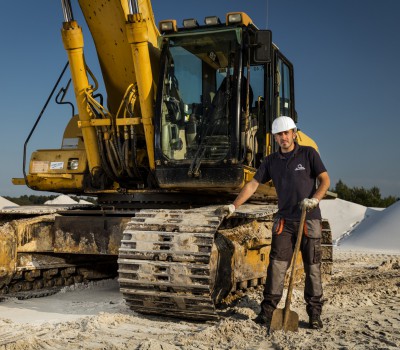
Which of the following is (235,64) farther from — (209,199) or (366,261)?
(366,261)

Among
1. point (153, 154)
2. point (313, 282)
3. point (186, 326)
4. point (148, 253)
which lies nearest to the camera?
point (313, 282)

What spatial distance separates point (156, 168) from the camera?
6918 mm

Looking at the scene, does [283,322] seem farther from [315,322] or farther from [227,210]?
[227,210]

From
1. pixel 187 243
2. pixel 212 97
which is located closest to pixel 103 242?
pixel 187 243

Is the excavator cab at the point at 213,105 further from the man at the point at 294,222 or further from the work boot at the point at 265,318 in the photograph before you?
the work boot at the point at 265,318

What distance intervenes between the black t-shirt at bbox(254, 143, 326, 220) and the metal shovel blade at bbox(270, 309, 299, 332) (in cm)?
87

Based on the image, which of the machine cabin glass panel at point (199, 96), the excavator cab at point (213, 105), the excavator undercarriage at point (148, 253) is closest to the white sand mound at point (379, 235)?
the excavator undercarriage at point (148, 253)

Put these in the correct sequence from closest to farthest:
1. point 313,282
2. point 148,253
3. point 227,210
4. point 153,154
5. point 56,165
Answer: point 313,282, point 148,253, point 227,210, point 153,154, point 56,165

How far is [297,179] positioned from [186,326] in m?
1.68

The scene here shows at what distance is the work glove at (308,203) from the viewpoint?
5.50 m

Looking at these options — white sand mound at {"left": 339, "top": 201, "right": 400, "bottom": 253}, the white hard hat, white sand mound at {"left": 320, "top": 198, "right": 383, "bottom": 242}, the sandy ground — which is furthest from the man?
white sand mound at {"left": 320, "top": 198, "right": 383, "bottom": 242}

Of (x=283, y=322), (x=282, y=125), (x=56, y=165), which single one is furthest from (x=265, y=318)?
(x=56, y=165)

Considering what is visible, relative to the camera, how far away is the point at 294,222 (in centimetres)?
580

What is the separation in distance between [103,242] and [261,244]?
68.4 inches
